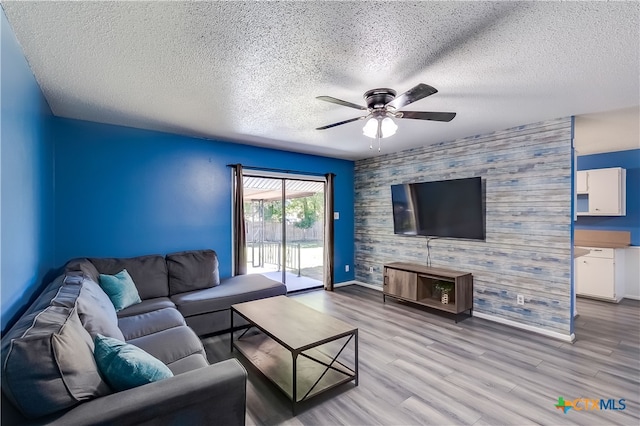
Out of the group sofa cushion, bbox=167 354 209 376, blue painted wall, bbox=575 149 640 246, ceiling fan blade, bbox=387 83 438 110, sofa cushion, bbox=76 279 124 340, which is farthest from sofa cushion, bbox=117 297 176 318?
blue painted wall, bbox=575 149 640 246

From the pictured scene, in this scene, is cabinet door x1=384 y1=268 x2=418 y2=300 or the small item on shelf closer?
the small item on shelf

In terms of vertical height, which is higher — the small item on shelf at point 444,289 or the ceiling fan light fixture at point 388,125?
the ceiling fan light fixture at point 388,125

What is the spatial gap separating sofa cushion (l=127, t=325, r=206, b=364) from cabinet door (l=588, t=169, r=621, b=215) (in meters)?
6.26

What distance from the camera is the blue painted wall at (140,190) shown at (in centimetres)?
325

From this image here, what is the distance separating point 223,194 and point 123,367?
123 inches

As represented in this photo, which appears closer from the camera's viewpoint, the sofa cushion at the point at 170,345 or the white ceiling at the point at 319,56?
the white ceiling at the point at 319,56

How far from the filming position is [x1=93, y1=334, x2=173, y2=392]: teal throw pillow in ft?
4.59

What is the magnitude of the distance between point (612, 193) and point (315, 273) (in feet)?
17.2

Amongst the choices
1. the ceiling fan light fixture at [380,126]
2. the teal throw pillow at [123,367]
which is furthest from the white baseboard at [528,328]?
the teal throw pillow at [123,367]

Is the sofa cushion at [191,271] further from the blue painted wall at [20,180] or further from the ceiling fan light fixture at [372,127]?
the ceiling fan light fixture at [372,127]

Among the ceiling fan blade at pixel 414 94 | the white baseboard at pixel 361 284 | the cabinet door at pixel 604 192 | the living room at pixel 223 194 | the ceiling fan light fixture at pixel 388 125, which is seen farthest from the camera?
the white baseboard at pixel 361 284

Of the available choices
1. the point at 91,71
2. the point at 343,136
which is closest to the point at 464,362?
the point at 343,136

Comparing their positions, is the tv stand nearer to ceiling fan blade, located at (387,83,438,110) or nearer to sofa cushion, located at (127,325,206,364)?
ceiling fan blade, located at (387,83,438,110)

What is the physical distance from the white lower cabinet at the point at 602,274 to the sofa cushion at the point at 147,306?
607 cm
